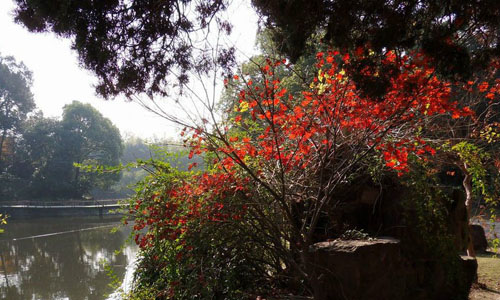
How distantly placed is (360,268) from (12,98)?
3075 cm

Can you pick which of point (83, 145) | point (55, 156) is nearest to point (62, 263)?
point (55, 156)

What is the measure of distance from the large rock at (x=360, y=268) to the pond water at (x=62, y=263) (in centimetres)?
202

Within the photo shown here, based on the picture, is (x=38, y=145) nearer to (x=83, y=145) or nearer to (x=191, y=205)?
(x=83, y=145)

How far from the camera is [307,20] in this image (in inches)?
99.7

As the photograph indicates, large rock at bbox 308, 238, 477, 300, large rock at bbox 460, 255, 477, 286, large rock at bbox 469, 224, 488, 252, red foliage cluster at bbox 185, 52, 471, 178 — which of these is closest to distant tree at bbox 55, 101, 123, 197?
large rock at bbox 469, 224, 488, 252

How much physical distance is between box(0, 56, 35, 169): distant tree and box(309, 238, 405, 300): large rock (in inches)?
1150

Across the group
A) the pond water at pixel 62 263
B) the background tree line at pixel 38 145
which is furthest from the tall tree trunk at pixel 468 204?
the background tree line at pixel 38 145

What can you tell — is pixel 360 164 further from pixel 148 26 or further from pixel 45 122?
pixel 45 122

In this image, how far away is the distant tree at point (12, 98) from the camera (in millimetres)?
26969

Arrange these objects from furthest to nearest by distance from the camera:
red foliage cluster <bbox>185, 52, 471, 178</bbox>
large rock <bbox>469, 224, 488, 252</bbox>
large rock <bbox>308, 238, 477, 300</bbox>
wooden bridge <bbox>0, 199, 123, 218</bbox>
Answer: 1. wooden bridge <bbox>0, 199, 123, 218</bbox>
2. large rock <bbox>469, 224, 488, 252</bbox>
3. large rock <bbox>308, 238, 477, 300</bbox>
4. red foliage cluster <bbox>185, 52, 471, 178</bbox>

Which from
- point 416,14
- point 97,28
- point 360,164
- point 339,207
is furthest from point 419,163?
point 97,28

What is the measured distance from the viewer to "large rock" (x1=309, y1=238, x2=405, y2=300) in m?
3.01

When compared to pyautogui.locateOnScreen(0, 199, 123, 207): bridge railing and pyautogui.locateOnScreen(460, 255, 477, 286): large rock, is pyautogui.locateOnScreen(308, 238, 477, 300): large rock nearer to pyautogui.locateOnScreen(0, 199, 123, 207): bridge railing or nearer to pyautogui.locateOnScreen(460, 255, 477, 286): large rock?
pyautogui.locateOnScreen(460, 255, 477, 286): large rock

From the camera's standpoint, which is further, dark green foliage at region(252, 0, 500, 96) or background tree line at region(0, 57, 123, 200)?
background tree line at region(0, 57, 123, 200)
